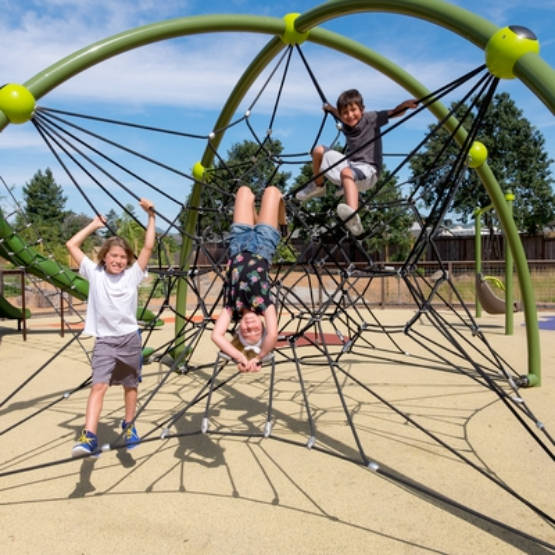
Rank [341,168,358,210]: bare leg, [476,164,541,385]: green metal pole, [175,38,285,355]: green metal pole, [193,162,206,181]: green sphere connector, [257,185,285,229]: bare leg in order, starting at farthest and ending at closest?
1. [193,162,206,181]: green sphere connector
2. [476,164,541,385]: green metal pole
3. [175,38,285,355]: green metal pole
4. [341,168,358,210]: bare leg
5. [257,185,285,229]: bare leg

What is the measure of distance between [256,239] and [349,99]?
5.04 feet

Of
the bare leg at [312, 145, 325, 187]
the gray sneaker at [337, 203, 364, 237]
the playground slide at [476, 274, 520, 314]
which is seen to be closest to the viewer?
the gray sneaker at [337, 203, 364, 237]

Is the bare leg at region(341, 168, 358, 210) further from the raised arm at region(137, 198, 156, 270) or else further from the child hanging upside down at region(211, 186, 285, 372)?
the raised arm at region(137, 198, 156, 270)

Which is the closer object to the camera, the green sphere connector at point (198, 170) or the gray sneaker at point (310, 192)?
the gray sneaker at point (310, 192)

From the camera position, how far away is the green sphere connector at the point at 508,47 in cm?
239

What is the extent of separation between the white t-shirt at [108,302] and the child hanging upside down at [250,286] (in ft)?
1.98

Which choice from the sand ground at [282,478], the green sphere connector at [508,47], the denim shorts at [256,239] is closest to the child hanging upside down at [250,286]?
the denim shorts at [256,239]

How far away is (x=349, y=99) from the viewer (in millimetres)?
4320

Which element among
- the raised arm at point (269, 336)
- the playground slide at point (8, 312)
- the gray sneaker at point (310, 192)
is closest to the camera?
the raised arm at point (269, 336)

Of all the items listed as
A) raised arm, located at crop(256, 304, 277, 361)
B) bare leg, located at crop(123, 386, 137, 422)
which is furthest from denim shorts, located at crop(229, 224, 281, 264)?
bare leg, located at crop(123, 386, 137, 422)

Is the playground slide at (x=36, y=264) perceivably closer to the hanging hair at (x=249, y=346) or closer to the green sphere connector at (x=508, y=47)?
the hanging hair at (x=249, y=346)

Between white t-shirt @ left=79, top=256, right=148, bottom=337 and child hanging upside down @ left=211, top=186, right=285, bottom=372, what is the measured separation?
0.60 metres

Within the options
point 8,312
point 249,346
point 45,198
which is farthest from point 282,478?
point 45,198

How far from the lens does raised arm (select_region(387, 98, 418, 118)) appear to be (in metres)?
4.22
